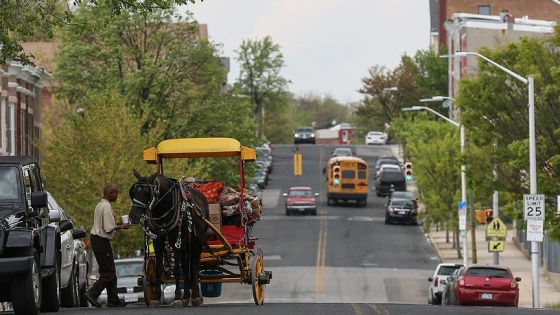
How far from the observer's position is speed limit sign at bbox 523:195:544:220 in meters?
37.6

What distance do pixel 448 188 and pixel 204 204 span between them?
162ft

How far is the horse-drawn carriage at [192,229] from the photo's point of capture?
20984 mm

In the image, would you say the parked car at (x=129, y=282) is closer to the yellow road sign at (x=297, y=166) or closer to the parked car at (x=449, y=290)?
the parked car at (x=449, y=290)

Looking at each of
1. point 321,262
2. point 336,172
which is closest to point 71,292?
point 321,262

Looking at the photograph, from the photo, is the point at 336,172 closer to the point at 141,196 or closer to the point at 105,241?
the point at 105,241

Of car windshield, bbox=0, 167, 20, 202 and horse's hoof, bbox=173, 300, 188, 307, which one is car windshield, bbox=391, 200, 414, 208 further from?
car windshield, bbox=0, 167, 20, 202

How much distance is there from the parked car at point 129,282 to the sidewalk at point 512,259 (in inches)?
506

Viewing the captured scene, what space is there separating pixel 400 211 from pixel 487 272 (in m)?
45.0

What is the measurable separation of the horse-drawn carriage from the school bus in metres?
65.6

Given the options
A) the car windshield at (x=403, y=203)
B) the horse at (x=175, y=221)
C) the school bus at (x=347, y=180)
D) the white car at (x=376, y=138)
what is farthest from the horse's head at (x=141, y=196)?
the white car at (x=376, y=138)

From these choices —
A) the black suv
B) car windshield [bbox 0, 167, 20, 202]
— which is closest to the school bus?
the black suv

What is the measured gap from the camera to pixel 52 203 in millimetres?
23047

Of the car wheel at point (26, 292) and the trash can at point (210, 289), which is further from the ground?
the car wheel at point (26, 292)

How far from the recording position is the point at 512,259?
6594 cm
